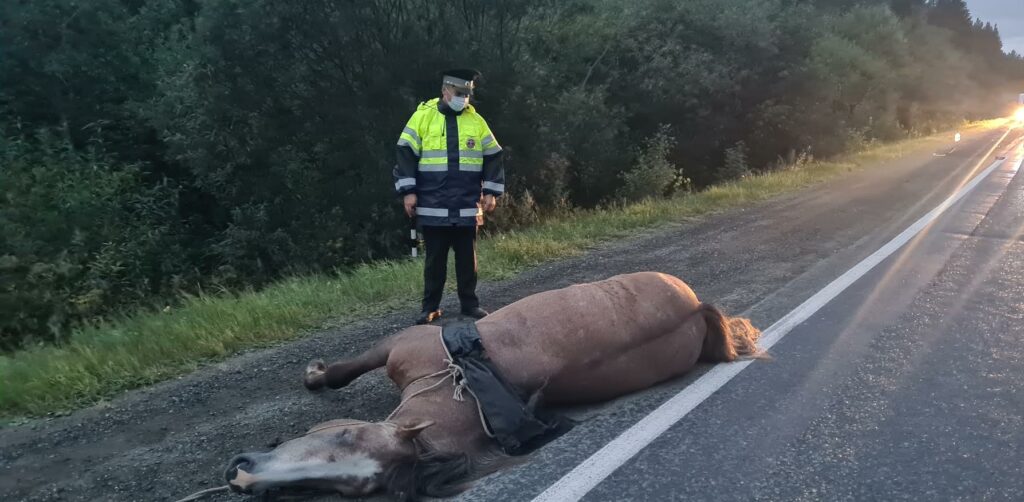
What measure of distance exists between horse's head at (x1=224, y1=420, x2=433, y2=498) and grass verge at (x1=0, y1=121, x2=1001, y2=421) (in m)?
2.10

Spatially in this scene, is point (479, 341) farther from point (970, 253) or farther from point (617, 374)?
point (970, 253)

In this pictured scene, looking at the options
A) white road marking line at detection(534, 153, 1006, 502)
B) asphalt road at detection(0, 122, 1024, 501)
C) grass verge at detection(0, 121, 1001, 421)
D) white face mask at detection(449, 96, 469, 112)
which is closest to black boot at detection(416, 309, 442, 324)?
asphalt road at detection(0, 122, 1024, 501)

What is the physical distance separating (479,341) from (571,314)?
1.86 feet

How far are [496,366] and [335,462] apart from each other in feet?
3.42

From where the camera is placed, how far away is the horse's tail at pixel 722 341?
488 centimetres

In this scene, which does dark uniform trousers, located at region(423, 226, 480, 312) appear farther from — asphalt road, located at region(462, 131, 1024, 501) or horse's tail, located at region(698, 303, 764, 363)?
asphalt road, located at region(462, 131, 1024, 501)

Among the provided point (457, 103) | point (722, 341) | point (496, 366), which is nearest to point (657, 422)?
point (496, 366)

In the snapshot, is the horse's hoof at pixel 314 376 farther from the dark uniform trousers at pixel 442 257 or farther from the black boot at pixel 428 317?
the dark uniform trousers at pixel 442 257

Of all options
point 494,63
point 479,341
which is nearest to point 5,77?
point 494,63

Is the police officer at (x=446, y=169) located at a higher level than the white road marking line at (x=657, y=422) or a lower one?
higher

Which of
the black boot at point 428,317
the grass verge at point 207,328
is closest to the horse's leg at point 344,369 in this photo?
the grass verge at point 207,328

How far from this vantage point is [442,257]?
20.6ft

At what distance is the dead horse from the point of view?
127 inches

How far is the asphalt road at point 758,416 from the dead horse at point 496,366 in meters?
0.16
